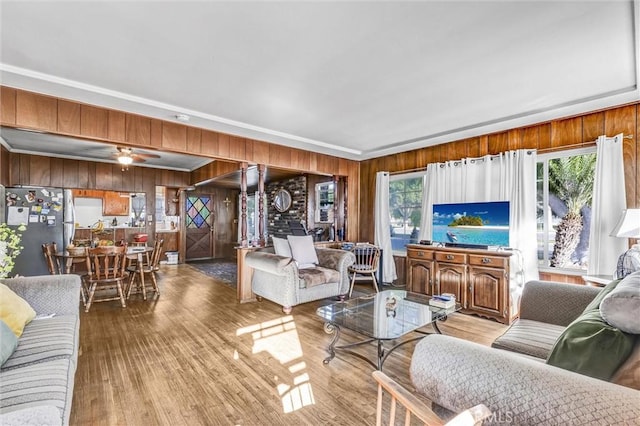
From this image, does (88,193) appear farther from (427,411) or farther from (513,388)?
(513,388)

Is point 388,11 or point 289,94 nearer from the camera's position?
point 388,11

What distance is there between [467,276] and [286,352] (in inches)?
97.1

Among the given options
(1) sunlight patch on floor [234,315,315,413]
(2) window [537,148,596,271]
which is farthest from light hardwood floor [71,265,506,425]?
(2) window [537,148,596,271]

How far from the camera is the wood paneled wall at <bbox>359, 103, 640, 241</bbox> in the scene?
3008 millimetres

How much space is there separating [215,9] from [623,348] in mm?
2462

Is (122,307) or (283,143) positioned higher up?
(283,143)

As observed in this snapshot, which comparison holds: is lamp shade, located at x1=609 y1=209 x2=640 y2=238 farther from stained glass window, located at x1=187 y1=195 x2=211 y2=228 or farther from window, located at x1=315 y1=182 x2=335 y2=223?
stained glass window, located at x1=187 y1=195 x2=211 y2=228

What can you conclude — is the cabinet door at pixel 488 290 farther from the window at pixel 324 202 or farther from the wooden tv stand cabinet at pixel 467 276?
the window at pixel 324 202

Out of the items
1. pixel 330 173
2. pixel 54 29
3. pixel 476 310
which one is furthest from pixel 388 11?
pixel 330 173

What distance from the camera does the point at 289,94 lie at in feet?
9.66

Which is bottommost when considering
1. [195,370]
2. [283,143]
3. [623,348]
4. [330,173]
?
[195,370]

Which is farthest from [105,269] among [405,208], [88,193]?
[405,208]

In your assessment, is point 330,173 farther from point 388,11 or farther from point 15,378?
point 15,378

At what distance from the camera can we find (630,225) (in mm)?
2615
